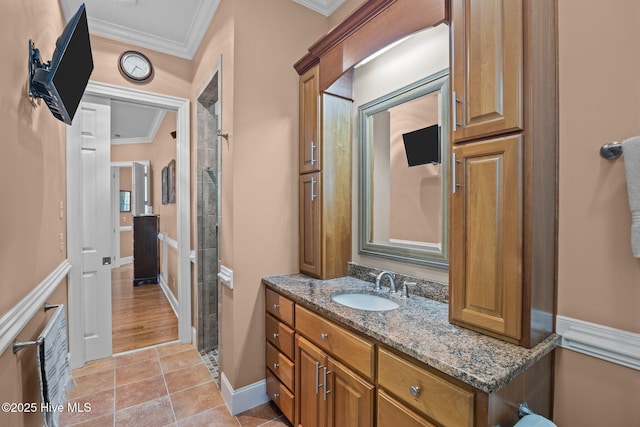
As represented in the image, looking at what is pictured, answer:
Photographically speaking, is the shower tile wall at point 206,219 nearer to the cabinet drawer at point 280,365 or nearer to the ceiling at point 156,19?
the ceiling at point 156,19

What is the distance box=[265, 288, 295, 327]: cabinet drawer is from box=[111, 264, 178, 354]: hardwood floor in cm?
176

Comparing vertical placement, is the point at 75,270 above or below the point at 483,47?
below

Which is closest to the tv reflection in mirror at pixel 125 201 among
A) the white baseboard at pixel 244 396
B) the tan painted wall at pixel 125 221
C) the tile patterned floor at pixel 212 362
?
the tan painted wall at pixel 125 221

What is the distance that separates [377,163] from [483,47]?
3.25 feet

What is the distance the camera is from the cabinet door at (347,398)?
4.05ft

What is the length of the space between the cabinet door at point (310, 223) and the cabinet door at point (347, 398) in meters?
0.74

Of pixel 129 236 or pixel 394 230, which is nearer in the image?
pixel 394 230

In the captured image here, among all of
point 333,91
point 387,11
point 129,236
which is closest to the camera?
point 387,11

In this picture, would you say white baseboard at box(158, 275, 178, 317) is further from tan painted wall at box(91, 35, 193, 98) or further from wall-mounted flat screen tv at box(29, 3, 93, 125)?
wall-mounted flat screen tv at box(29, 3, 93, 125)

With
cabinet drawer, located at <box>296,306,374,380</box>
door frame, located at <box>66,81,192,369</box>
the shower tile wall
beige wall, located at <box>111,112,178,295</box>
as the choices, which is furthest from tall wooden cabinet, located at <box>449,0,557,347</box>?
beige wall, located at <box>111,112,178,295</box>

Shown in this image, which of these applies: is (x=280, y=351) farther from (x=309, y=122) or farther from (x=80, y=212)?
(x=80, y=212)

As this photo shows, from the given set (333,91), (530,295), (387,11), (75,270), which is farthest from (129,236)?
(530,295)

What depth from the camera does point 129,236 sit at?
729 cm

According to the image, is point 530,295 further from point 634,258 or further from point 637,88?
point 637,88
